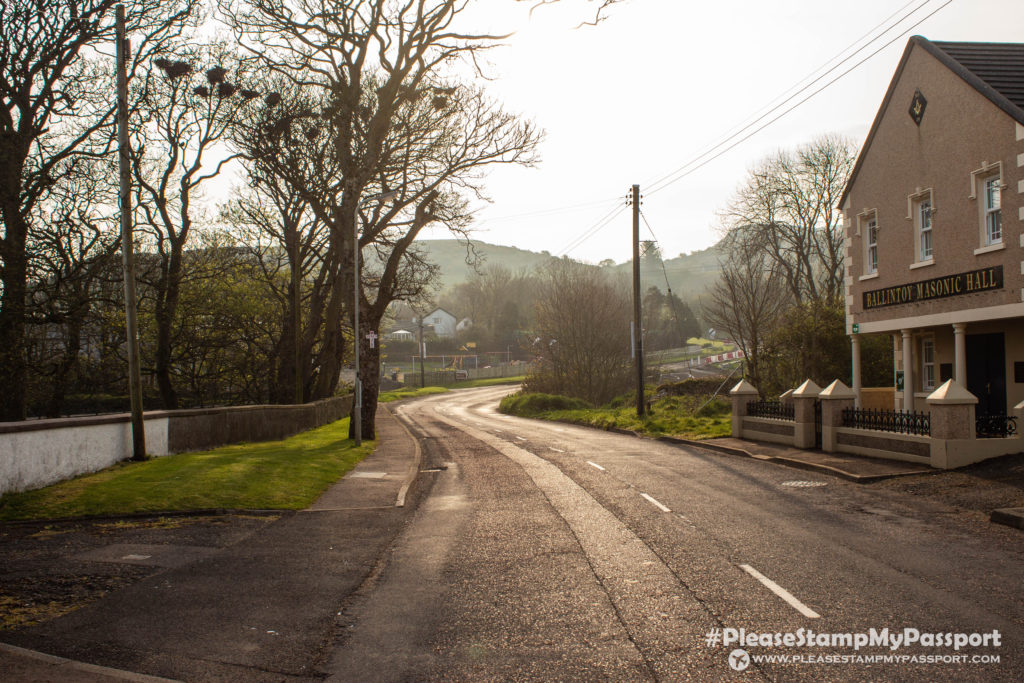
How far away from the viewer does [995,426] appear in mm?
15586

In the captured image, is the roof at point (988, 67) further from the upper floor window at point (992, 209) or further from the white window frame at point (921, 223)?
the white window frame at point (921, 223)

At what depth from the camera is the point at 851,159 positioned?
52562 millimetres

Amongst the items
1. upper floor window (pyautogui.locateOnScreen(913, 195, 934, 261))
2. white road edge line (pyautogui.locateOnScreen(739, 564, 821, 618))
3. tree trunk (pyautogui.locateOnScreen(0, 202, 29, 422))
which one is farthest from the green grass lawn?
upper floor window (pyautogui.locateOnScreen(913, 195, 934, 261))

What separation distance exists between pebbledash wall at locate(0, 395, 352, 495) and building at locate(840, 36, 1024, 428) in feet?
63.3

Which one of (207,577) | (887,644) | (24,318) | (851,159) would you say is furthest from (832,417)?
(851,159)

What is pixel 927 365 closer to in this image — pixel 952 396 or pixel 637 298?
pixel 952 396

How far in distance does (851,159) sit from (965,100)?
3589 cm

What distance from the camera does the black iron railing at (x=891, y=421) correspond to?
16.3 m

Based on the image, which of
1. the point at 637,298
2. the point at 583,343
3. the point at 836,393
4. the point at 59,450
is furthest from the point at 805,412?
the point at 583,343

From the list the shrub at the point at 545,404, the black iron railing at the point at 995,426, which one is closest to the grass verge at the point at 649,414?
the shrub at the point at 545,404

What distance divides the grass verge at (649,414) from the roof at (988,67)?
1231 centimetres

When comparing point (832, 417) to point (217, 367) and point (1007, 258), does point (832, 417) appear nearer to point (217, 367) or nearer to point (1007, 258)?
point (1007, 258)

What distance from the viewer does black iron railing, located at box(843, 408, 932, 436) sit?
1628cm

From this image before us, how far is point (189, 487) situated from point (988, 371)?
19.4 meters
